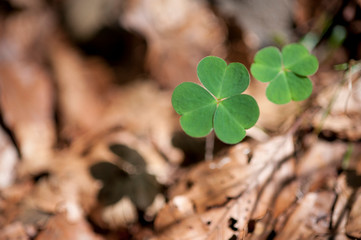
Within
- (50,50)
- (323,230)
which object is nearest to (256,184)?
(323,230)

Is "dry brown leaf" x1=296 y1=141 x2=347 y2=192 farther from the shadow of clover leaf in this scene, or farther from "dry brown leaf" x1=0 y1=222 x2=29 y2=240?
"dry brown leaf" x1=0 y1=222 x2=29 y2=240

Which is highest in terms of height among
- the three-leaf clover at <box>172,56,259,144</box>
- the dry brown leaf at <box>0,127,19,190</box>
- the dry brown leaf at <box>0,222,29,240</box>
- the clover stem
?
the three-leaf clover at <box>172,56,259,144</box>

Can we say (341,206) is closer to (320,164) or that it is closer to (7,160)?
(320,164)

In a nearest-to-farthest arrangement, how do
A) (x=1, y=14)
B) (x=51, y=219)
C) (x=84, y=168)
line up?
1. (x=51, y=219)
2. (x=84, y=168)
3. (x=1, y=14)

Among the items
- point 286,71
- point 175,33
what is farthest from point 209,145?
point 175,33

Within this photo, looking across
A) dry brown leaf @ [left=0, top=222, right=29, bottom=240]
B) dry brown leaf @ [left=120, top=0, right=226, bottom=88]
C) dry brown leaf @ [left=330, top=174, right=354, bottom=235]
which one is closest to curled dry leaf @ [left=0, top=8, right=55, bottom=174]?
dry brown leaf @ [left=0, top=222, right=29, bottom=240]

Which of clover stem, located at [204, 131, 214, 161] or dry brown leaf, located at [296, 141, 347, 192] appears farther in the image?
clover stem, located at [204, 131, 214, 161]

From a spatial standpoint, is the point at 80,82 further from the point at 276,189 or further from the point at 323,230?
the point at 323,230

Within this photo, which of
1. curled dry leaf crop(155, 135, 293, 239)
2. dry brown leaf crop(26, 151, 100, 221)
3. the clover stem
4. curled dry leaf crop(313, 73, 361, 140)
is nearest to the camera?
curled dry leaf crop(155, 135, 293, 239)
